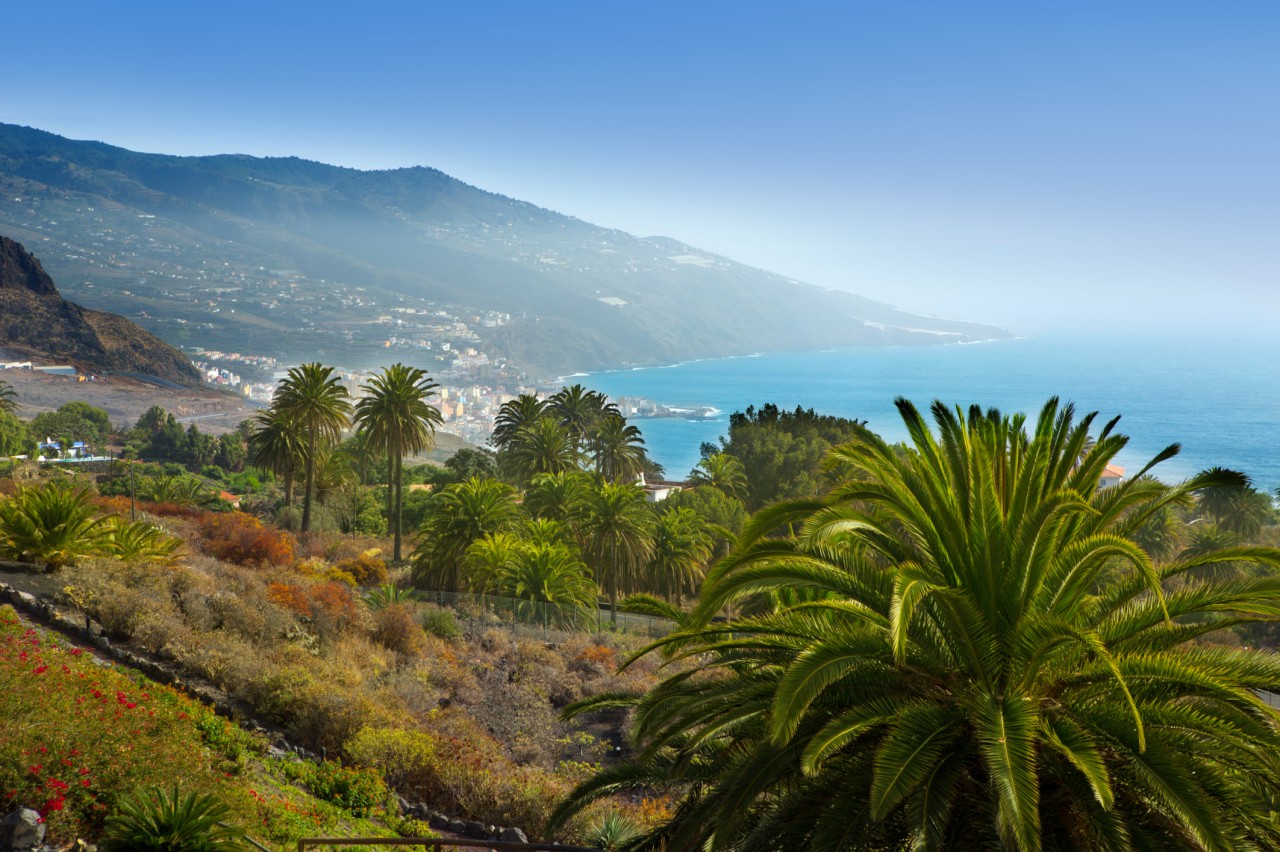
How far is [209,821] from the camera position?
945cm

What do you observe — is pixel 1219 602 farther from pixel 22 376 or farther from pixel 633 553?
pixel 22 376

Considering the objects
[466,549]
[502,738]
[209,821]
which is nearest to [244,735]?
[209,821]

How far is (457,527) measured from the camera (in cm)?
4219

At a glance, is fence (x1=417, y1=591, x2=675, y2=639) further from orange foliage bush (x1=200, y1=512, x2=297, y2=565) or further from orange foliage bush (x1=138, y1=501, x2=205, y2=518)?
orange foliage bush (x1=138, y1=501, x2=205, y2=518)

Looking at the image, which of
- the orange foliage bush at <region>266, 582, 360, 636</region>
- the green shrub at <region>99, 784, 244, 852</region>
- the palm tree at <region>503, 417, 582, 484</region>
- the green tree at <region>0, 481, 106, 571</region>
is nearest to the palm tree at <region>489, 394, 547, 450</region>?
the palm tree at <region>503, 417, 582, 484</region>

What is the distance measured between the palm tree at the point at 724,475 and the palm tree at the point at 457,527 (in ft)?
83.4

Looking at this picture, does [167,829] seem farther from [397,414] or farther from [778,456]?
[778,456]

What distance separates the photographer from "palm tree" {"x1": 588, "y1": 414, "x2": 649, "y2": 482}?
204 ft

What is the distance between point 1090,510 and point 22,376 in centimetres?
18820

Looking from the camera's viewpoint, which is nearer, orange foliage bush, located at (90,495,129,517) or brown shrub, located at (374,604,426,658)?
brown shrub, located at (374,604,426,658)

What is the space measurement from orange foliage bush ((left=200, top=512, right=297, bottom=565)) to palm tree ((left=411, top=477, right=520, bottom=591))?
7273 millimetres

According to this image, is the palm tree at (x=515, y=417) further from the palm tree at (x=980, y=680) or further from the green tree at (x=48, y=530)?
the palm tree at (x=980, y=680)

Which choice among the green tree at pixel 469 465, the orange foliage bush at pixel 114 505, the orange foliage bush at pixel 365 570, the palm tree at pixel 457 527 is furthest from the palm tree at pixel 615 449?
the orange foliage bush at pixel 114 505

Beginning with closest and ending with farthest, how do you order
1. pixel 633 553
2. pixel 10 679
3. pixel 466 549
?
pixel 10 679 < pixel 466 549 < pixel 633 553
